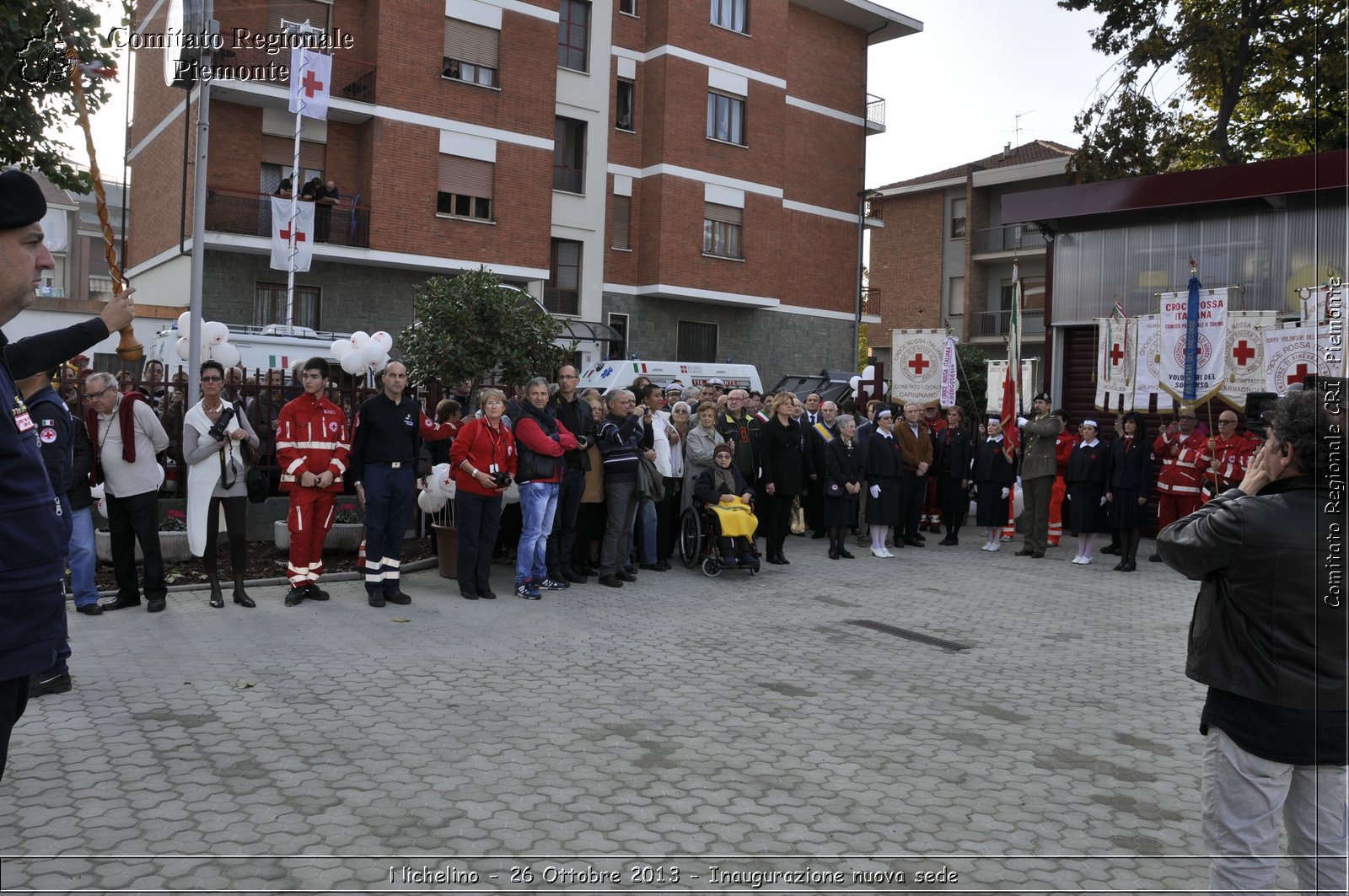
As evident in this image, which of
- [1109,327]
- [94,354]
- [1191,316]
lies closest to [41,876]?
[1191,316]

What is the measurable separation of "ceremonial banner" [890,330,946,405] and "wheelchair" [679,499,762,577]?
6.31 m

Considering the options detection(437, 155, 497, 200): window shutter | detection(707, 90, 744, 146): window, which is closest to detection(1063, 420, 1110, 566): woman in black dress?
detection(437, 155, 497, 200): window shutter

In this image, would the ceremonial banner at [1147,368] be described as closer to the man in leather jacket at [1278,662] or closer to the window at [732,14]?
the man in leather jacket at [1278,662]

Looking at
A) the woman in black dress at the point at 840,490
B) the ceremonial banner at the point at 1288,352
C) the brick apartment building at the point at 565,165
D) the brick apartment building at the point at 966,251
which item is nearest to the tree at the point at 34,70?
the brick apartment building at the point at 565,165

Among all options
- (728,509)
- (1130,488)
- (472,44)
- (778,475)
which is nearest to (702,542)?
(728,509)

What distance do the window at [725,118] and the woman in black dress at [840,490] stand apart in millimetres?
21550

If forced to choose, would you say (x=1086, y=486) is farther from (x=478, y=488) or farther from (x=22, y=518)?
(x=22, y=518)

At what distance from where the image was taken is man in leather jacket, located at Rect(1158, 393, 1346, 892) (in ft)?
10.6

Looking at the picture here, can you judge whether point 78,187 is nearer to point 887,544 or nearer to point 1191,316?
point 887,544

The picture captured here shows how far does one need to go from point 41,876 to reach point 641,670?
4.06 meters

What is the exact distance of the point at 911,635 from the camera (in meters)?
8.89

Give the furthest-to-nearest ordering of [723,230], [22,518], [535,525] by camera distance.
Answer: [723,230] < [535,525] < [22,518]

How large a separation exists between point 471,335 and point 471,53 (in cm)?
1538

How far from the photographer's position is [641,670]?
287 inches
